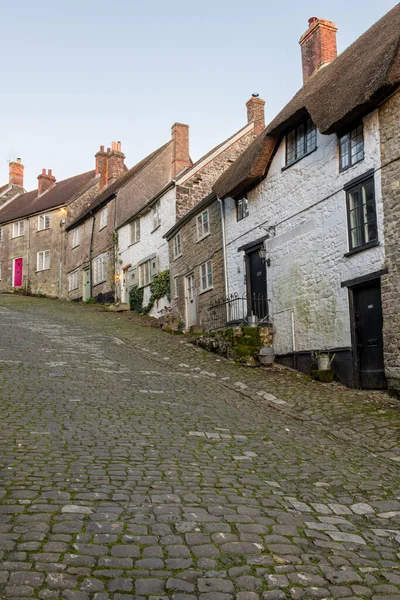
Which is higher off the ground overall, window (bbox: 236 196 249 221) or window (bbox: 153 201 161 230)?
window (bbox: 153 201 161 230)

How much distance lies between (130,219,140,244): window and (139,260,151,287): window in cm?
166

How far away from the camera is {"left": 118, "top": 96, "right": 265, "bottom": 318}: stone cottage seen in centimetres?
2566

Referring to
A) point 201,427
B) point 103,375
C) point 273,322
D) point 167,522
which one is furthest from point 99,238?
point 167,522

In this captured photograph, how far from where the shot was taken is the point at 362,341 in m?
12.5

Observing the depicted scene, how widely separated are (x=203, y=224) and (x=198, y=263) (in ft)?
5.18

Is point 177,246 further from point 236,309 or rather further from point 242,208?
point 236,309

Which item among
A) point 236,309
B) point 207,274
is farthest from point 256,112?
point 236,309

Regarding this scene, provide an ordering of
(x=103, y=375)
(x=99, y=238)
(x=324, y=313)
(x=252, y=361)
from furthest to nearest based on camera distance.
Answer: (x=99, y=238), (x=252, y=361), (x=324, y=313), (x=103, y=375)

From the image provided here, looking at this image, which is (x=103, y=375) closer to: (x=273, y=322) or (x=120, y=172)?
(x=273, y=322)

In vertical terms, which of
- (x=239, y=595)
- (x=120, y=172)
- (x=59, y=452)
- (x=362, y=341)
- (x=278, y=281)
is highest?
(x=120, y=172)

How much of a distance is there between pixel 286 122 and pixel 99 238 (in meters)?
21.2

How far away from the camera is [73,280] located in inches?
1484

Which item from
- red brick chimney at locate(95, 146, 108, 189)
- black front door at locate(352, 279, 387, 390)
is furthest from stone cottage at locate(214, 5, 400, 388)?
red brick chimney at locate(95, 146, 108, 189)

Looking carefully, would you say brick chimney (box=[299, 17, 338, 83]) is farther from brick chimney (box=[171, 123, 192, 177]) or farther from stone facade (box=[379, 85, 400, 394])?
brick chimney (box=[171, 123, 192, 177])
